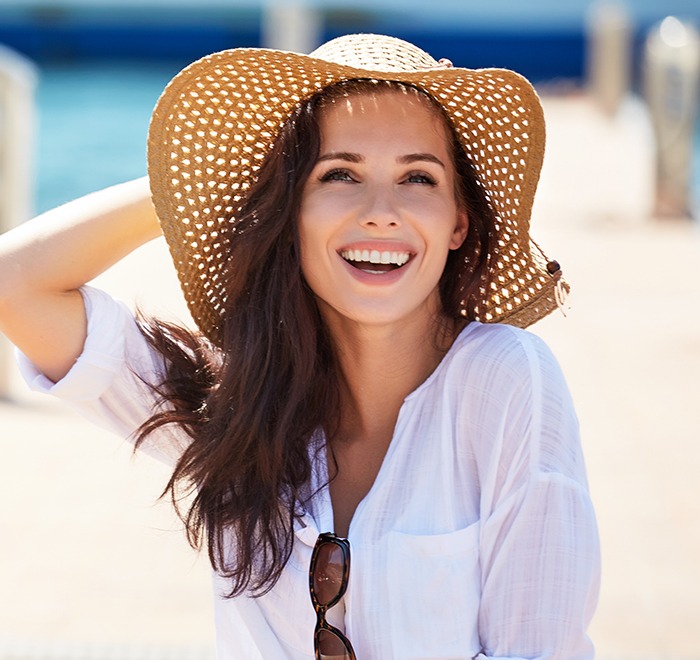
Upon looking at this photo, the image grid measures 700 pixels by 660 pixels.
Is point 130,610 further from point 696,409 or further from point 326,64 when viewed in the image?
point 696,409

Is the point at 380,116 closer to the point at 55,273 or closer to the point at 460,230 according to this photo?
the point at 460,230

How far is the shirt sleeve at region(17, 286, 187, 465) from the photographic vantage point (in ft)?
6.85

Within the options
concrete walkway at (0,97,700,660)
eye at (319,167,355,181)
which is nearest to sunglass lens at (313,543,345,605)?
eye at (319,167,355,181)

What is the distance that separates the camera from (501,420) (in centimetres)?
193

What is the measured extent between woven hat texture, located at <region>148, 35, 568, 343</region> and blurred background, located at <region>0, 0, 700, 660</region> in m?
0.15

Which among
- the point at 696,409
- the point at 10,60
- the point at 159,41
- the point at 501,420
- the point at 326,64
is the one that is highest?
the point at 326,64

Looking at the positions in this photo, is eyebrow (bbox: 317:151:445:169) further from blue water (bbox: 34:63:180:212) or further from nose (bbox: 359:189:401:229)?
blue water (bbox: 34:63:180:212)

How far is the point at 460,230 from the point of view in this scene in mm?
2230

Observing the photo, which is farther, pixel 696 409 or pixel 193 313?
pixel 696 409

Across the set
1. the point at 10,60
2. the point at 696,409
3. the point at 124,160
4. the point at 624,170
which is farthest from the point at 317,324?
the point at 124,160

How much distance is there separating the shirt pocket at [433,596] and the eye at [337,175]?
1.92 feet

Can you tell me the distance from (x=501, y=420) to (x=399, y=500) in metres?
0.21

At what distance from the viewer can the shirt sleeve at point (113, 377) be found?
209 centimetres

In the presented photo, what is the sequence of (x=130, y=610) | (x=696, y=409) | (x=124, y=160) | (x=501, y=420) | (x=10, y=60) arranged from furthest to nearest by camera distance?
(x=124, y=160)
(x=10, y=60)
(x=696, y=409)
(x=130, y=610)
(x=501, y=420)
